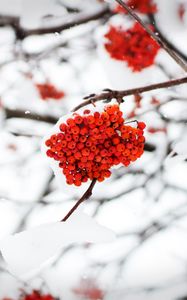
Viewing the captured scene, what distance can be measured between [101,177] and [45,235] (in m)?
0.27

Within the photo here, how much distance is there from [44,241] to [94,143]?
1.21 feet

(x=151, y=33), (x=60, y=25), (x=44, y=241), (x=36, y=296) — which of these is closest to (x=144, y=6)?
(x=60, y=25)

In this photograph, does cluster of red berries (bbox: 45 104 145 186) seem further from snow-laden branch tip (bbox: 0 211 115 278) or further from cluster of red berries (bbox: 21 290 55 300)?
cluster of red berries (bbox: 21 290 55 300)

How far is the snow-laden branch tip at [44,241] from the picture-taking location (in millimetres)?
1220

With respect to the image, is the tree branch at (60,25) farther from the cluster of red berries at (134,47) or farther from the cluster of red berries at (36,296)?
the cluster of red berries at (36,296)

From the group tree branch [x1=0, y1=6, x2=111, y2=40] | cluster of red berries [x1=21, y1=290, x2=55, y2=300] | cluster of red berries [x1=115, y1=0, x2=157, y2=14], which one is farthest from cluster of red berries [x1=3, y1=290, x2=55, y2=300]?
cluster of red berries [x1=115, y1=0, x2=157, y2=14]

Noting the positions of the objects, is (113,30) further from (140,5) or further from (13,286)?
(13,286)

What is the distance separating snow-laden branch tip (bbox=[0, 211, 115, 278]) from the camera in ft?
4.00

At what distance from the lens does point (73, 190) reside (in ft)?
5.11

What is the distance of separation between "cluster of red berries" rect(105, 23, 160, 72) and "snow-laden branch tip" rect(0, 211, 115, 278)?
169 centimetres

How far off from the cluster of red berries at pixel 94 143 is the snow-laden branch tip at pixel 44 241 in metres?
0.18

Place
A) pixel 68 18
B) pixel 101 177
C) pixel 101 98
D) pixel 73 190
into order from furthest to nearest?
pixel 68 18 < pixel 73 190 < pixel 101 177 < pixel 101 98

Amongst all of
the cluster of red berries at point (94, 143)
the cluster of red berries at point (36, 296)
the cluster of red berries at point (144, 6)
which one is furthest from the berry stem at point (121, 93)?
the cluster of red berries at point (36, 296)

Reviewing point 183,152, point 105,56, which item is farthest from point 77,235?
point 105,56
